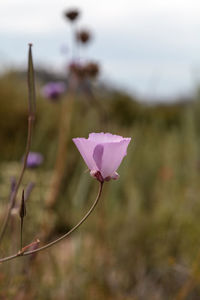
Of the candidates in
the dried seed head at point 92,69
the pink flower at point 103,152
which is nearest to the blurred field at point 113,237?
the dried seed head at point 92,69

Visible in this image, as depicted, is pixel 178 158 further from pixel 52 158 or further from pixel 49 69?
pixel 49 69

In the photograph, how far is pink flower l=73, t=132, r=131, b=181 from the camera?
1.82 feet

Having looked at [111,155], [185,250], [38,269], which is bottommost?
[185,250]

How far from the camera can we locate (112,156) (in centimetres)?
57

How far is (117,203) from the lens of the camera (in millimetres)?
2691

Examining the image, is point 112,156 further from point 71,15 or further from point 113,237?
point 113,237

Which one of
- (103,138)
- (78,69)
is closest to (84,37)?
(78,69)

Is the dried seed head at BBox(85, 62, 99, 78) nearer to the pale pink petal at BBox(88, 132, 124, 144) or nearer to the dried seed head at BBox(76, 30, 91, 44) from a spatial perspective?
the dried seed head at BBox(76, 30, 91, 44)

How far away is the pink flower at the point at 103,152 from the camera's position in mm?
555

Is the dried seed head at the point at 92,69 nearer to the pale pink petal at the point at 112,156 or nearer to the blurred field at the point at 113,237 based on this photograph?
the blurred field at the point at 113,237

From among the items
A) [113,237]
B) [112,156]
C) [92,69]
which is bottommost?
[113,237]

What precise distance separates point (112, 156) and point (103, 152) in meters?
0.01

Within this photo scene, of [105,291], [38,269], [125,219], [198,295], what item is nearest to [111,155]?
[38,269]

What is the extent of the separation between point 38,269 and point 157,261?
2.30ft
